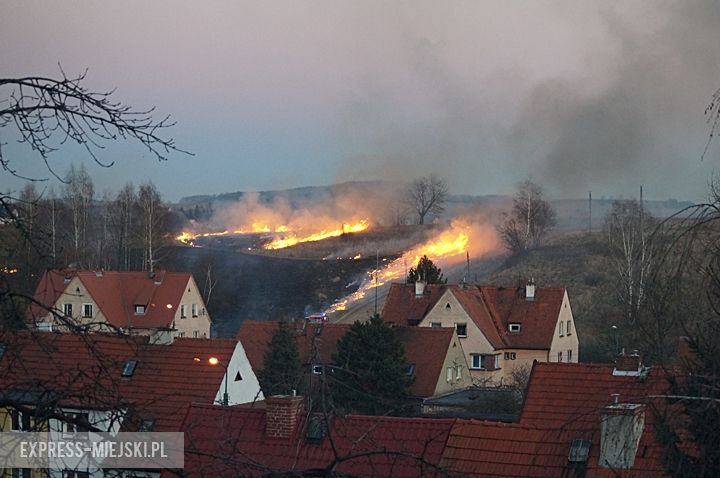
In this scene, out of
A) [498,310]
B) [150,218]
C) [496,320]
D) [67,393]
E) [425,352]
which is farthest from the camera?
[150,218]

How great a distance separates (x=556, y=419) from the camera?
645 inches

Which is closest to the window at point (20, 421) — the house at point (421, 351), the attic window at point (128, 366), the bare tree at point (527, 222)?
the attic window at point (128, 366)

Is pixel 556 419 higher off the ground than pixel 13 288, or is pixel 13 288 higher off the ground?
pixel 13 288

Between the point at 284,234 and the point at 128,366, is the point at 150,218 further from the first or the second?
the point at 128,366

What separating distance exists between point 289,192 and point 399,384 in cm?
11239

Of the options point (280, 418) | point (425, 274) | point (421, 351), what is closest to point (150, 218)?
point (425, 274)

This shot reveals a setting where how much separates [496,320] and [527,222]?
33.2m

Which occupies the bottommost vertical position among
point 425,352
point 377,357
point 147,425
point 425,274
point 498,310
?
point 147,425

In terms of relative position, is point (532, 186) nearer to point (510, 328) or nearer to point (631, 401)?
point (510, 328)

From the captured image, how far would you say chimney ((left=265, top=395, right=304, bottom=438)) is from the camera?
1459cm

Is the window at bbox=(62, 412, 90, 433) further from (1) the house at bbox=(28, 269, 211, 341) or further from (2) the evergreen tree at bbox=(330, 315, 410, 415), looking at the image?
(1) the house at bbox=(28, 269, 211, 341)

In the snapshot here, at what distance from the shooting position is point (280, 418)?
14789 mm

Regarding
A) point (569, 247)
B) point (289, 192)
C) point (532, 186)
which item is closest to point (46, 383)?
point (569, 247)

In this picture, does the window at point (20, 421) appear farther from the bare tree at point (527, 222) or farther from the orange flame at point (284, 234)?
the orange flame at point (284, 234)
